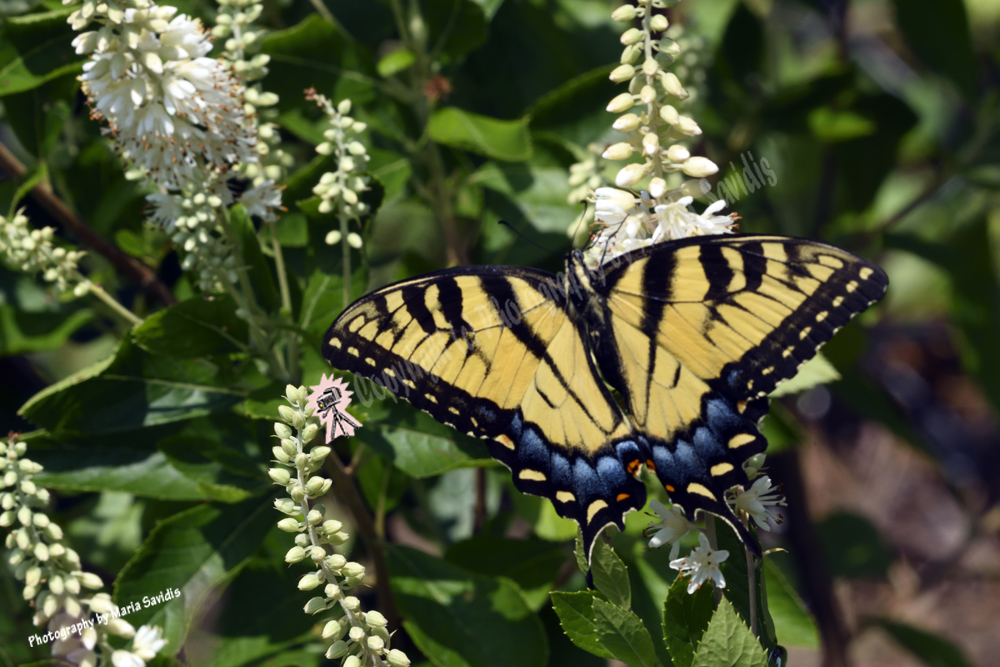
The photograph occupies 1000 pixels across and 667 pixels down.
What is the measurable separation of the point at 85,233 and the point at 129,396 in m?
0.61

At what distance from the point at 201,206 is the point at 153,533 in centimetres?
72

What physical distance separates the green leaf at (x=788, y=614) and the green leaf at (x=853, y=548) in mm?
1820

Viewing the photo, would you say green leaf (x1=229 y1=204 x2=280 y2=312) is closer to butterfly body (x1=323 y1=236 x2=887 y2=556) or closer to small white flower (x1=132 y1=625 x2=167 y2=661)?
butterfly body (x1=323 y1=236 x2=887 y2=556)

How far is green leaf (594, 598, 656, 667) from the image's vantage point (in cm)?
126

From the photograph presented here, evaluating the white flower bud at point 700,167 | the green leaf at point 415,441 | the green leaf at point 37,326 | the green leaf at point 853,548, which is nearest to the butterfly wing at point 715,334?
the white flower bud at point 700,167

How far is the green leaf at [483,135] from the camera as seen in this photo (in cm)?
195

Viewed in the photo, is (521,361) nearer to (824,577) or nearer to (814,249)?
(814,249)

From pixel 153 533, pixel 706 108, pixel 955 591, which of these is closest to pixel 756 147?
pixel 706 108

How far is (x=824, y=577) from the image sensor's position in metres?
3.11

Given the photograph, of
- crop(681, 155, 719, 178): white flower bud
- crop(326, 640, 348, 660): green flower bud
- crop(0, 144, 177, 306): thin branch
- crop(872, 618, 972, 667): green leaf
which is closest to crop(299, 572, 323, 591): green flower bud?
crop(326, 640, 348, 660): green flower bud

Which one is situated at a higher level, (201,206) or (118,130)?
(118,130)

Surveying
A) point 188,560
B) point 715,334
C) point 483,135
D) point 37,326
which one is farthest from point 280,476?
point 37,326

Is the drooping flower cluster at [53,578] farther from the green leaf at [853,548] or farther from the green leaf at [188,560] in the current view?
the green leaf at [853,548]

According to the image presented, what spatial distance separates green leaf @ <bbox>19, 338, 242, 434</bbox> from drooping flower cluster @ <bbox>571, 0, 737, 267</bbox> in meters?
0.96
